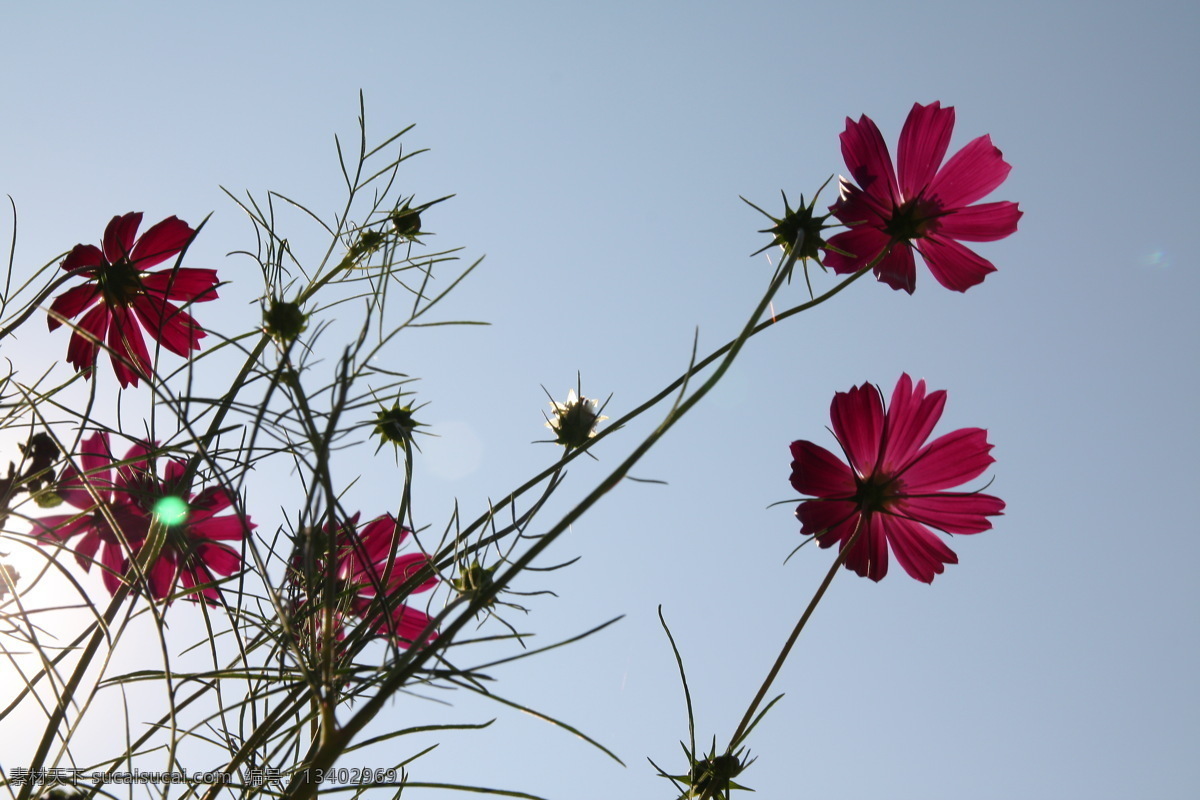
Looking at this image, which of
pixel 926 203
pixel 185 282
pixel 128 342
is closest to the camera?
pixel 128 342

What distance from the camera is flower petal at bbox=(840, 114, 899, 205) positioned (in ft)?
2.56

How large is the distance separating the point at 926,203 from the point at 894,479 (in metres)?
0.26

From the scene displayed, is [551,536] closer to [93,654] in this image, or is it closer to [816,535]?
[93,654]

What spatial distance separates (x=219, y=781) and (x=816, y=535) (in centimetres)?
50

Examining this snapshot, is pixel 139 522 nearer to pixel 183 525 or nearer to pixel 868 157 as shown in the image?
pixel 183 525

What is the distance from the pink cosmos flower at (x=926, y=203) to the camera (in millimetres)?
796

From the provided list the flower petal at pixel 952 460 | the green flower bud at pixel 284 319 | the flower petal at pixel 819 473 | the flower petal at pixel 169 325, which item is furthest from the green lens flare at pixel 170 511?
the flower petal at pixel 952 460

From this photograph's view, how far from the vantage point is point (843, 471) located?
0.81 metres

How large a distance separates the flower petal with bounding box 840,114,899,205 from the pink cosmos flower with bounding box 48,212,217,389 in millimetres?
551

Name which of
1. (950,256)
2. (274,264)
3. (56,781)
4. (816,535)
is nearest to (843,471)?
(816,535)

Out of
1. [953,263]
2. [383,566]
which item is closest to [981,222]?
[953,263]

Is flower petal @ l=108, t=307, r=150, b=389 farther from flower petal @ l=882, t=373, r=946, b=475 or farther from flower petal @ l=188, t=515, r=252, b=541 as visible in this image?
flower petal @ l=882, t=373, r=946, b=475

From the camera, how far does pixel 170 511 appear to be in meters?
0.48

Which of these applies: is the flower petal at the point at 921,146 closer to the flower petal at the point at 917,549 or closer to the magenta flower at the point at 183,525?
the flower petal at the point at 917,549
